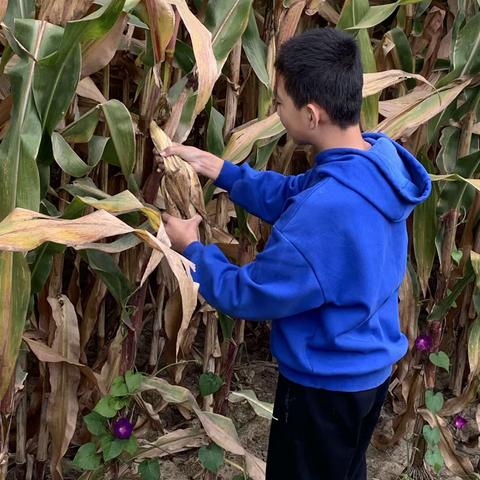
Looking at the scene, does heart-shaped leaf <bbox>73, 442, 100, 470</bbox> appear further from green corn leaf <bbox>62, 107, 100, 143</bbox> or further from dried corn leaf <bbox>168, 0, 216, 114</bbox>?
dried corn leaf <bbox>168, 0, 216, 114</bbox>

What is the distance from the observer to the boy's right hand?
117 cm

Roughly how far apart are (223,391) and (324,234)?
2.02ft

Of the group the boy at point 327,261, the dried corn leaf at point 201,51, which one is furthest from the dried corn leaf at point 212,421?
the dried corn leaf at point 201,51

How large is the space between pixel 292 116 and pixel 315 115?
38 millimetres

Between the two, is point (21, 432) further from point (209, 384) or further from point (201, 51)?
point (201, 51)

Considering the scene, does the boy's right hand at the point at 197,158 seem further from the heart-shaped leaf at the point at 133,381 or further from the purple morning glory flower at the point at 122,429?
the purple morning glory flower at the point at 122,429

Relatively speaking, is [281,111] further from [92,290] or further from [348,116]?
[92,290]

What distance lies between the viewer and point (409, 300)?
5.63 feet

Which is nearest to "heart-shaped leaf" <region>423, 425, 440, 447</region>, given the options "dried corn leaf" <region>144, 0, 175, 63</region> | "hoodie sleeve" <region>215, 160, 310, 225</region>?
"hoodie sleeve" <region>215, 160, 310, 225</region>

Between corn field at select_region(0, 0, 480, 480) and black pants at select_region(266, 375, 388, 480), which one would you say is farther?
black pants at select_region(266, 375, 388, 480)

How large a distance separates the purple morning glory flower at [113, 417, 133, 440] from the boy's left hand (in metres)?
0.40

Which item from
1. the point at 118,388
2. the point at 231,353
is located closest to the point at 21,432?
the point at 118,388

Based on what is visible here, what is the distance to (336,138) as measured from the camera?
1.12 meters

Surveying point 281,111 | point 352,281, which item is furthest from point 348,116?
point 352,281
